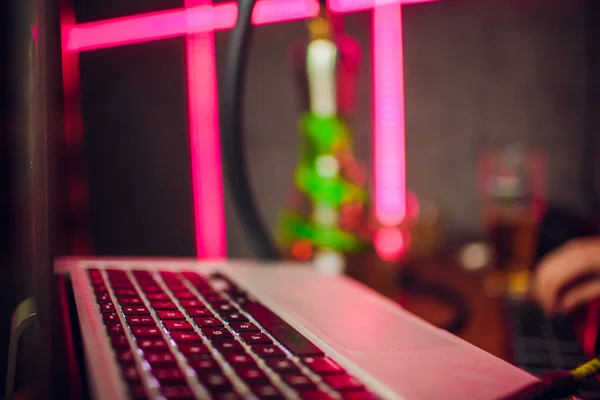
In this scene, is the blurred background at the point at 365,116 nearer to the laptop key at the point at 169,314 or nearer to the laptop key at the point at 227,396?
the laptop key at the point at 169,314

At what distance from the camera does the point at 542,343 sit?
2.00 ft

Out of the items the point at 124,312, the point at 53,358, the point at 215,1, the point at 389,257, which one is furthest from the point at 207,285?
the point at 215,1

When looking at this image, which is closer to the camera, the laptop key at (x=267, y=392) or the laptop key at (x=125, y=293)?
the laptop key at (x=267, y=392)

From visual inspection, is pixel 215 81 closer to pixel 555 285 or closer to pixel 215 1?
pixel 215 1

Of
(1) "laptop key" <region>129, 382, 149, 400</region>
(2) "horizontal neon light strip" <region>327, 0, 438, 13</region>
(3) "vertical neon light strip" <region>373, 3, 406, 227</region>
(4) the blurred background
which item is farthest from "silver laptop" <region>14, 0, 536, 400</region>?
(2) "horizontal neon light strip" <region>327, 0, 438, 13</region>

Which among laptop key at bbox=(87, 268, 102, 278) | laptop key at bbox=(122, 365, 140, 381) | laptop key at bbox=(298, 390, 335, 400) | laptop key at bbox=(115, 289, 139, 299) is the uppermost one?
A: laptop key at bbox=(87, 268, 102, 278)

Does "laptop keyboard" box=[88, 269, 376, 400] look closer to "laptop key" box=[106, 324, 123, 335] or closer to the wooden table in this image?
"laptop key" box=[106, 324, 123, 335]

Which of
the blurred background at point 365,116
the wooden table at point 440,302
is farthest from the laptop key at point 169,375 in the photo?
the blurred background at point 365,116

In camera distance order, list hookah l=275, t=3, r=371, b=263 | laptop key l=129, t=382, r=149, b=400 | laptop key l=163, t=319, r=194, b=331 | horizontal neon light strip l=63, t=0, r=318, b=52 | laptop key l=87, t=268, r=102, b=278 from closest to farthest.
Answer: laptop key l=129, t=382, r=149, b=400 < laptop key l=163, t=319, r=194, b=331 < laptop key l=87, t=268, r=102, b=278 < hookah l=275, t=3, r=371, b=263 < horizontal neon light strip l=63, t=0, r=318, b=52

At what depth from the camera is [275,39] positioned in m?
1.30

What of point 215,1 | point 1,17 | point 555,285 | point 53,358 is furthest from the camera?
point 215,1

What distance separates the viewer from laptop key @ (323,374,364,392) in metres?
0.29

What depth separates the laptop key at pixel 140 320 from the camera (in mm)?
374

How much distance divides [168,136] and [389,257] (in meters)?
0.74
